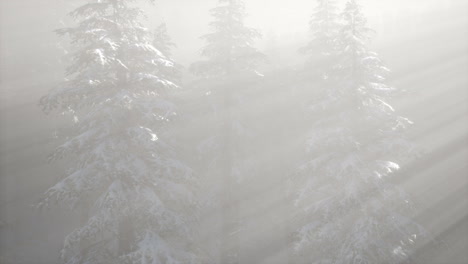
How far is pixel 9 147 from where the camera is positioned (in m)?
28.2

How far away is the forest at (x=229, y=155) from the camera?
1107cm

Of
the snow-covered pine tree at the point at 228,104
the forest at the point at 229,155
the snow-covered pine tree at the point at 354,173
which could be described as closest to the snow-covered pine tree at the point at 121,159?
the forest at the point at 229,155

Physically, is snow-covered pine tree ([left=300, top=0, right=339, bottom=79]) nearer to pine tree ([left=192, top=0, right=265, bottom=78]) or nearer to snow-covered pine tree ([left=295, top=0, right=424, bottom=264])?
pine tree ([left=192, top=0, right=265, bottom=78])

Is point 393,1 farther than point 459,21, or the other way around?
point 393,1

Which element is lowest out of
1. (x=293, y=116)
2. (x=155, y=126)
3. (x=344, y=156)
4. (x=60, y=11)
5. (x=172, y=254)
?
(x=293, y=116)

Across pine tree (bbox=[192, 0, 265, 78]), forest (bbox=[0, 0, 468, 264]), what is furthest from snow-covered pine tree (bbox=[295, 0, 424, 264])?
pine tree (bbox=[192, 0, 265, 78])

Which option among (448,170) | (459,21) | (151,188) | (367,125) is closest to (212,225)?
(151,188)

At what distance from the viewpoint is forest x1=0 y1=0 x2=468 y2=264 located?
11.1 metres

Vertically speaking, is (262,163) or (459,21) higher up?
(459,21)

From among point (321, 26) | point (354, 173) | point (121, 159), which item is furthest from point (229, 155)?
point (321, 26)

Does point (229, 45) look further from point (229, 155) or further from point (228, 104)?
point (229, 155)

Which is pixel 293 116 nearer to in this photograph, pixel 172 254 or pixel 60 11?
pixel 172 254

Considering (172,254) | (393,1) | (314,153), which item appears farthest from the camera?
(393,1)

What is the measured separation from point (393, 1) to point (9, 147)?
373 feet
